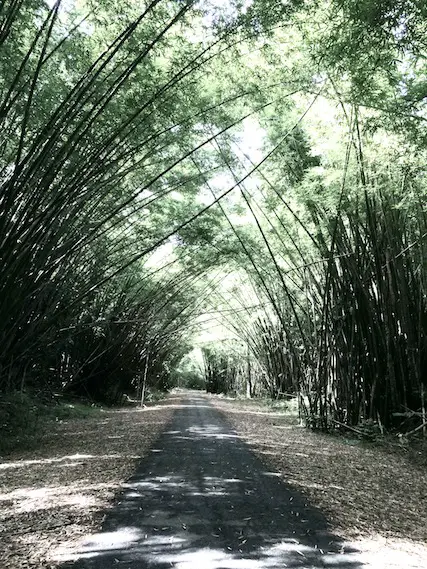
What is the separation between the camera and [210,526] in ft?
7.17

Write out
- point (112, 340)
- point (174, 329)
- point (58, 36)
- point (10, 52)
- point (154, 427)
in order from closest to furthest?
1. point (10, 52)
2. point (58, 36)
3. point (154, 427)
4. point (112, 340)
5. point (174, 329)

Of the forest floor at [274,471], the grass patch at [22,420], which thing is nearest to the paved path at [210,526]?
the forest floor at [274,471]

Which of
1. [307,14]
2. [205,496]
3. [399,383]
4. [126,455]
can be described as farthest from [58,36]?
[399,383]

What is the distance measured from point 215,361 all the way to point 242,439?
19.5m

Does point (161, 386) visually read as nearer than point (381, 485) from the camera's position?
No

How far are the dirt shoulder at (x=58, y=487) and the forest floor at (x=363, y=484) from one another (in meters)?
1.15

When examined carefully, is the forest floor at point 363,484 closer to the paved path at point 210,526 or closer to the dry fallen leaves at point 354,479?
the dry fallen leaves at point 354,479

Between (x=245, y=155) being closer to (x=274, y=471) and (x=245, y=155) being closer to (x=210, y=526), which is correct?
(x=274, y=471)

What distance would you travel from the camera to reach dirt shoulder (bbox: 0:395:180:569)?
6.46 ft

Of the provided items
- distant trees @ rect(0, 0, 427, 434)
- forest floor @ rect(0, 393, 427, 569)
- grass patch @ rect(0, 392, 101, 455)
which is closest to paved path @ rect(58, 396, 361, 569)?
forest floor @ rect(0, 393, 427, 569)

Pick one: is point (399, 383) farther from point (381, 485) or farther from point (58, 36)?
point (58, 36)

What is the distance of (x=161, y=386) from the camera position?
22.0 metres

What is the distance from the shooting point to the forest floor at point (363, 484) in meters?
2.12

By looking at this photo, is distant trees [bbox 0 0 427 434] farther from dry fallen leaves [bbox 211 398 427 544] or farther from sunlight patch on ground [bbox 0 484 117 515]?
sunlight patch on ground [bbox 0 484 117 515]
